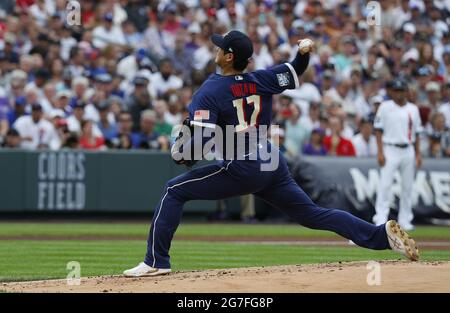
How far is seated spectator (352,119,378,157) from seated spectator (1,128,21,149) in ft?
20.9

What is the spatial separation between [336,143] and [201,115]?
35.9ft

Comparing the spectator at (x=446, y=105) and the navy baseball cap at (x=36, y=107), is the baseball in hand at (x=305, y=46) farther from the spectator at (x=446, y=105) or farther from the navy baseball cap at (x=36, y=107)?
the spectator at (x=446, y=105)

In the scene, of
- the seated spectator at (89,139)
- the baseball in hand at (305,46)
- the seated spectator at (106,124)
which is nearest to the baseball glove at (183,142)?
the baseball in hand at (305,46)

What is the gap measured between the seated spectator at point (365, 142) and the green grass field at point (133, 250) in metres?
2.56

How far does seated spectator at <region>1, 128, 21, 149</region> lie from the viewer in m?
17.2

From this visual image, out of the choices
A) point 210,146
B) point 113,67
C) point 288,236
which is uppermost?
point 113,67

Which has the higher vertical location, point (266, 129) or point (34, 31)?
point (34, 31)

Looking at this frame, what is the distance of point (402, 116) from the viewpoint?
15.0 metres

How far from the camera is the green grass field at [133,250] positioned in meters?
10.1

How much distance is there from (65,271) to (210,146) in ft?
7.92

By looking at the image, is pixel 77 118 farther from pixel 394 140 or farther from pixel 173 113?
pixel 394 140
